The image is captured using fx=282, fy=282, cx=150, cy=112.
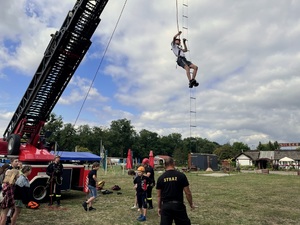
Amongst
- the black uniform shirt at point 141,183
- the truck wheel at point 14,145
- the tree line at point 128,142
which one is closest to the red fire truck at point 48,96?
the truck wheel at point 14,145

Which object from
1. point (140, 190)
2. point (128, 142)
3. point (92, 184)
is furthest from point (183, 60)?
point (128, 142)

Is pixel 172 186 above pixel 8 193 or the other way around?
above

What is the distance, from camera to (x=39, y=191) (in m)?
11.3

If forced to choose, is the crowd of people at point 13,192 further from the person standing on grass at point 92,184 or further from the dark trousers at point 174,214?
the dark trousers at point 174,214

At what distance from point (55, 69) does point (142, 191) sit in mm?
6392

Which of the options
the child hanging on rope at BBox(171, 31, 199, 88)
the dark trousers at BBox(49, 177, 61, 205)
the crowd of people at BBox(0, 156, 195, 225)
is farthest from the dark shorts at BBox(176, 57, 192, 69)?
the dark trousers at BBox(49, 177, 61, 205)

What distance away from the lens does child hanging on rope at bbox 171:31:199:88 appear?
694cm

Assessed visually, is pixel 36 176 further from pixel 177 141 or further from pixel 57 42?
pixel 177 141

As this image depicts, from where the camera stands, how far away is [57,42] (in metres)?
11.2

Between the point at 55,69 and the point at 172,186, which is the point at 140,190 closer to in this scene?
the point at 172,186

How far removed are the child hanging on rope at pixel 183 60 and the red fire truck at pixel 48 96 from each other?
486 centimetres

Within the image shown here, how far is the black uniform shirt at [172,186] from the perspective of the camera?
16.1 feet

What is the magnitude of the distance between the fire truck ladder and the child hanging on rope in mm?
4835

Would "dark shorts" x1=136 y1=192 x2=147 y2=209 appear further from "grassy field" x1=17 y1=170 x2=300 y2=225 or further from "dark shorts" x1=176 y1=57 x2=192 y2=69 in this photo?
"dark shorts" x1=176 y1=57 x2=192 y2=69
